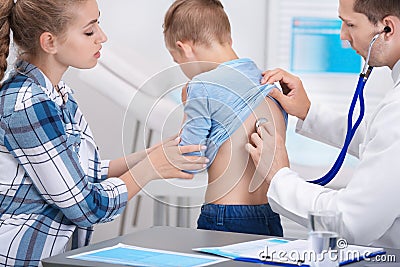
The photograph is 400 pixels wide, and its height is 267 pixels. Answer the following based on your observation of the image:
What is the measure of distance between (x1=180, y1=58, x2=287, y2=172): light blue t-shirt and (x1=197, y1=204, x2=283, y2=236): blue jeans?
19 cm

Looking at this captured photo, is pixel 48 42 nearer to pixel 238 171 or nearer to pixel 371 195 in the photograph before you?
pixel 238 171

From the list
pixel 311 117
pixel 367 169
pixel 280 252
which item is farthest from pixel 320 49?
pixel 280 252

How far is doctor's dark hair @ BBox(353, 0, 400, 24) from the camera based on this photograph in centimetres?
178

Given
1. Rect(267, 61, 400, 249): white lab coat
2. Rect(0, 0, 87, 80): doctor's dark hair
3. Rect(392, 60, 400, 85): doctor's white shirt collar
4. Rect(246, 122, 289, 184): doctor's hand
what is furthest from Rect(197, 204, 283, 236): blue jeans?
Rect(0, 0, 87, 80): doctor's dark hair

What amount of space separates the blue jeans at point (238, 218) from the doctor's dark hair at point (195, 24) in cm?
44

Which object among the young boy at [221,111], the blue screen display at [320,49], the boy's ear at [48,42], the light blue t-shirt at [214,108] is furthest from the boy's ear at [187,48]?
the blue screen display at [320,49]

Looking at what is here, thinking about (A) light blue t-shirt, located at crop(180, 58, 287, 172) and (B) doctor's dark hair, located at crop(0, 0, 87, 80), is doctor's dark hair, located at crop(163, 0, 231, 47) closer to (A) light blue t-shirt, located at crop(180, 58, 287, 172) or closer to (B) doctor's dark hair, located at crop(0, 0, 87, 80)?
(A) light blue t-shirt, located at crop(180, 58, 287, 172)

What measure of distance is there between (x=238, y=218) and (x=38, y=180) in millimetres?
554

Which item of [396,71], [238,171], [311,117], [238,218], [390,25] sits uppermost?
[390,25]

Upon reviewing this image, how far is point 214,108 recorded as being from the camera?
6.18 ft

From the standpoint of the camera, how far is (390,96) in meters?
1.72

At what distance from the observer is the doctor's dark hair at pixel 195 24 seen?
6.64ft

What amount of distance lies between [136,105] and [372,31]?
612mm

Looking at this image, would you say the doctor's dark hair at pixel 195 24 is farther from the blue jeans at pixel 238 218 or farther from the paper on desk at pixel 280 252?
the paper on desk at pixel 280 252
